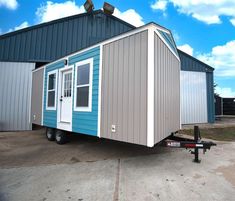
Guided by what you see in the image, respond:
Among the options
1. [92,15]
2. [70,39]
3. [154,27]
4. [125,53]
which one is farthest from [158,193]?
[92,15]

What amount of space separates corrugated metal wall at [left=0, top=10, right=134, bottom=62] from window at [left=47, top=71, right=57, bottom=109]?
9.94ft

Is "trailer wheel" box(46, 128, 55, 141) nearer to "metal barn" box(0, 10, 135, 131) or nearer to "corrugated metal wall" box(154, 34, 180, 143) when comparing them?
"metal barn" box(0, 10, 135, 131)

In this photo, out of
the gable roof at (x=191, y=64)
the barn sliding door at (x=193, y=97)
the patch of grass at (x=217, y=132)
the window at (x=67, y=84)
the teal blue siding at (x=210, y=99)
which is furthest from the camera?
the teal blue siding at (x=210, y=99)

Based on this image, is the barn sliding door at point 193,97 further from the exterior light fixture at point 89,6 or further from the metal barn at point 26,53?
the exterior light fixture at point 89,6

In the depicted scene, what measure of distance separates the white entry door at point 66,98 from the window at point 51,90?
518 mm

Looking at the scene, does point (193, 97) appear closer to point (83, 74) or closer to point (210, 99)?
point (210, 99)

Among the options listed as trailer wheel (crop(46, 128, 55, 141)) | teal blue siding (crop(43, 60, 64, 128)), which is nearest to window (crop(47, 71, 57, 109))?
teal blue siding (crop(43, 60, 64, 128))

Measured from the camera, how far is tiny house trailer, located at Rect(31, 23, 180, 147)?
327 centimetres

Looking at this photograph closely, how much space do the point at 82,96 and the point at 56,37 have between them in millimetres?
5708

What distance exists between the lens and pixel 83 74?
4789 mm

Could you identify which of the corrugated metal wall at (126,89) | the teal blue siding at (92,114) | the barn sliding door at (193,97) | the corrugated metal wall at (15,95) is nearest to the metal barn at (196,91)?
the barn sliding door at (193,97)

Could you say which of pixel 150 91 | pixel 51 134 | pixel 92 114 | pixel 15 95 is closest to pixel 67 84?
pixel 92 114

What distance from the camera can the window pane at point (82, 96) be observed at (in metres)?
4.61

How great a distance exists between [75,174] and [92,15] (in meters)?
8.70
